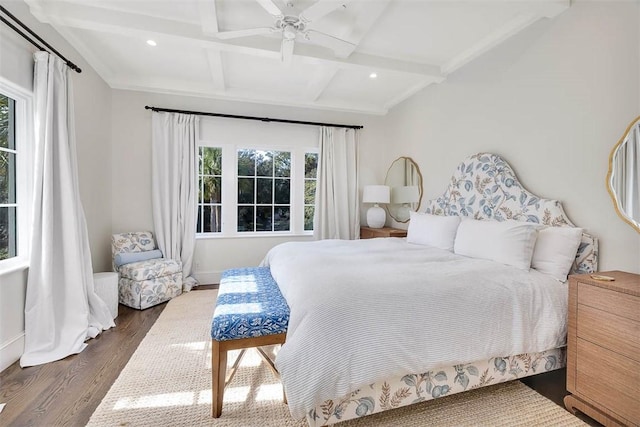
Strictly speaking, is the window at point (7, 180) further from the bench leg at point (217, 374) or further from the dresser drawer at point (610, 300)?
the dresser drawer at point (610, 300)

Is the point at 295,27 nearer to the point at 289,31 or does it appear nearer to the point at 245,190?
the point at 289,31

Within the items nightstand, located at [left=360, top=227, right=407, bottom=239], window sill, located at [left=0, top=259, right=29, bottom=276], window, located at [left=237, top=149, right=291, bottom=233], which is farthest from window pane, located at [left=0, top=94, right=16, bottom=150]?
nightstand, located at [left=360, top=227, right=407, bottom=239]

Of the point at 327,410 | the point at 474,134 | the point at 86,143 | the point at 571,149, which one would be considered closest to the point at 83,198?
the point at 86,143

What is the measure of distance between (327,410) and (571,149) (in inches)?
94.7

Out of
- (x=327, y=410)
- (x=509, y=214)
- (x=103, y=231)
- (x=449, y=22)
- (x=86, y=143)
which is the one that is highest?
(x=449, y=22)

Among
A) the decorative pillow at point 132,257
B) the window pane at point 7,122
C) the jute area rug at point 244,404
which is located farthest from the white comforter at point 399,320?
the decorative pillow at point 132,257

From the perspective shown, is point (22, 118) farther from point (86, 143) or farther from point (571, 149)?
point (571, 149)

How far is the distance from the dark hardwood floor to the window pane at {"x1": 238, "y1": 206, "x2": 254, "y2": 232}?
6.91 ft

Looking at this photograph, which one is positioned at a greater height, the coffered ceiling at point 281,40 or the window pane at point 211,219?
the coffered ceiling at point 281,40

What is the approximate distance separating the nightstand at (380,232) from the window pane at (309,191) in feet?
2.95

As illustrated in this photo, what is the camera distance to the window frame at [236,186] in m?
4.22

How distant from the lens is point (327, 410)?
1.37m

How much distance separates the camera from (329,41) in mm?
2426

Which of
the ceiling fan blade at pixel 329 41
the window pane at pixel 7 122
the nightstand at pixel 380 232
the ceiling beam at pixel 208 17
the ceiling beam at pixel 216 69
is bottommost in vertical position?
the nightstand at pixel 380 232
